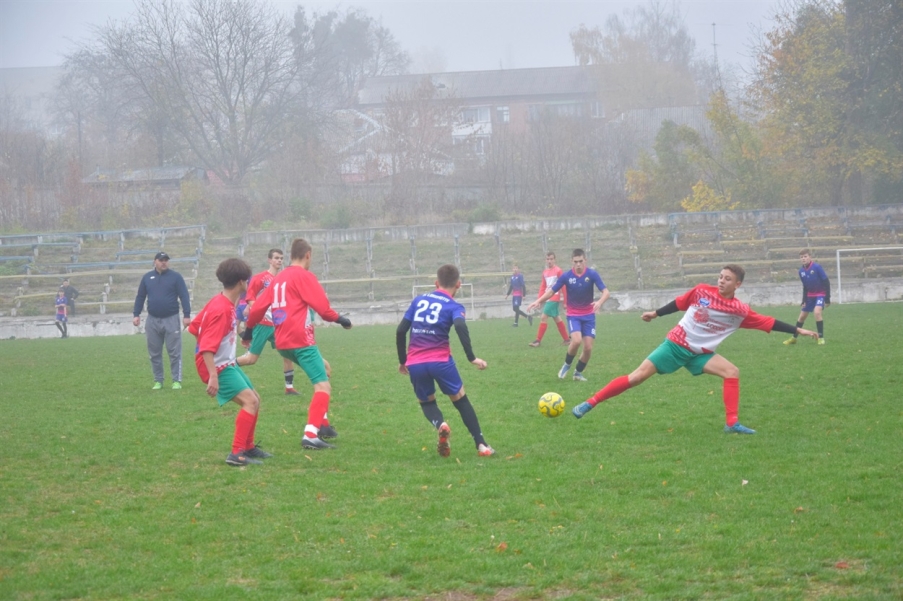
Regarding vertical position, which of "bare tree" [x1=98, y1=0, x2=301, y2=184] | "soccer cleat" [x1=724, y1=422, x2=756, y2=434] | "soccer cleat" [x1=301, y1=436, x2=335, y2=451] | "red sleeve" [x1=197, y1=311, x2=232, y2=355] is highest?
"bare tree" [x1=98, y1=0, x2=301, y2=184]

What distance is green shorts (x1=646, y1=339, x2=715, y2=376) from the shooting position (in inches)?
333

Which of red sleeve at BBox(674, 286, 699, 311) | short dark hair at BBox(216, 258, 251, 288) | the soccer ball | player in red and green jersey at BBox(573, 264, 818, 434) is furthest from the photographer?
the soccer ball

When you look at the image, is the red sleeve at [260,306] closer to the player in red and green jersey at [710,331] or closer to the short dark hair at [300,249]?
the short dark hair at [300,249]

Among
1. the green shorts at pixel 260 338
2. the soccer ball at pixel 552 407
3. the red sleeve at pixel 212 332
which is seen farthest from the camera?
the green shorts at pixel 260 338

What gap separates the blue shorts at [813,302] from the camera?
16.9 metres

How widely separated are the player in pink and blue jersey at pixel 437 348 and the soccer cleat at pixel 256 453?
1447 millimetres

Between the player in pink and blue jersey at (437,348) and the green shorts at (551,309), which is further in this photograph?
the green shorts at (551,309)

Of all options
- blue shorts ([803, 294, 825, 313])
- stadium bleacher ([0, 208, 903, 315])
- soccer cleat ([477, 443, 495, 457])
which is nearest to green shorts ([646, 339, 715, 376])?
soccer cleat ([477, 443, 495, 457])

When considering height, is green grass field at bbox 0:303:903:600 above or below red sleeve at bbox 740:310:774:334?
below

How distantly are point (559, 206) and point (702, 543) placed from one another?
134 feet

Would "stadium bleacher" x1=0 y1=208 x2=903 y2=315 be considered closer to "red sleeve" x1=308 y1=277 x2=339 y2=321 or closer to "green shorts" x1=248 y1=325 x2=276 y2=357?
"green shorts" x1=248 y1=325 x2=276 y2=357

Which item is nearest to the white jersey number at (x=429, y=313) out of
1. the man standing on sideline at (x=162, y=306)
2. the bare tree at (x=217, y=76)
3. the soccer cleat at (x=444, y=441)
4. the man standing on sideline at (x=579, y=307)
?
the soccer cleat at (x=444, y=441)

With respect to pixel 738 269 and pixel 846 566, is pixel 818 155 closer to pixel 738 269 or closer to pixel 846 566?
pixel 738 269

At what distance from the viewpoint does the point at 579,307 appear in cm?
1277
